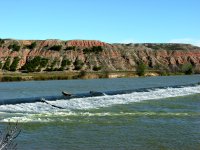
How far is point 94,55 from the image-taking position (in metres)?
159

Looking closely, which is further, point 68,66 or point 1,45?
point 1,45

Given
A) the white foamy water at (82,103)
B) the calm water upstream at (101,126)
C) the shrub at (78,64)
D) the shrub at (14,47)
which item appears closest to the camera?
the calm water upstream at (101,126)

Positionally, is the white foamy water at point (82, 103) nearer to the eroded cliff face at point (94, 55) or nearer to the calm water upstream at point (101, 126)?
the calm water upstream at point (101, 126)

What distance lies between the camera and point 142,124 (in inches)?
853

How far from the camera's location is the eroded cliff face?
152 m

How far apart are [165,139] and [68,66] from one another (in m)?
123

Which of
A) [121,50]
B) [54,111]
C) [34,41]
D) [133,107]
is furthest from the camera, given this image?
[34,41]

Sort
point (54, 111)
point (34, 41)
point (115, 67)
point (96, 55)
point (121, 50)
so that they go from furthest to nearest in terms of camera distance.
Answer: point (34, 41), point (121, 50), point (96, 55), point (115, 67), point (54, 111)

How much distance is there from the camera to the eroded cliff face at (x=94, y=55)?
152m

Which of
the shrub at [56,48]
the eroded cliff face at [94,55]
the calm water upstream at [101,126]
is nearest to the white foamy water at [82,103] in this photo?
the calm water upstream at [101,126]

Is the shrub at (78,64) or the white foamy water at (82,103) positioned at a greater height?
the shrub at (78,64)

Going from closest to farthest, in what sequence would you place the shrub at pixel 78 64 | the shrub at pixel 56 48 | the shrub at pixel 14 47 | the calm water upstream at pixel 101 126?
the calm water upstream at pixel 101 126 → the shrub at pixel 78 64 → the shrub at pixel 14 47 → the shrub at pixel 56 48

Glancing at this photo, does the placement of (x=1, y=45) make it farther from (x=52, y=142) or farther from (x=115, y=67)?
(x=52, y=142)

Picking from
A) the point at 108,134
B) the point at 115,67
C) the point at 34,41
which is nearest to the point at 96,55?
the point at 115,67
